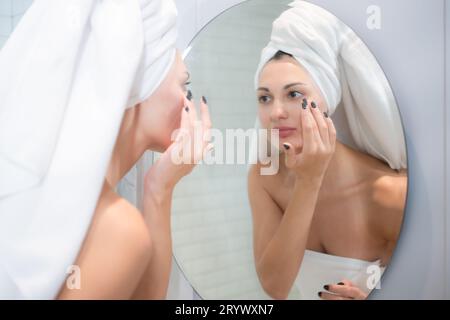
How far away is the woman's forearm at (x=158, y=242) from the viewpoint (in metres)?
1.11

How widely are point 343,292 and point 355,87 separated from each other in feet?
1.46

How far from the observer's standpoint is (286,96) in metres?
1.10

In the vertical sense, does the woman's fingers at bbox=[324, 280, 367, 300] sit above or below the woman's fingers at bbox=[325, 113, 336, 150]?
below

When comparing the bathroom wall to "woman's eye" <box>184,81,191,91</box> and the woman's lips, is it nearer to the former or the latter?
"woman's eye" <box>184,81,191,91</box>

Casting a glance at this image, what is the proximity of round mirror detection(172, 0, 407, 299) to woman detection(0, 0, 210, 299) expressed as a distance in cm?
17

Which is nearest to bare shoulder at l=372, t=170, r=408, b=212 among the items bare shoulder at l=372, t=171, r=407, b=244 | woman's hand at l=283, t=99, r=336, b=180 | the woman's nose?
bare shoulder at l=372, t=171, r=407, b=244

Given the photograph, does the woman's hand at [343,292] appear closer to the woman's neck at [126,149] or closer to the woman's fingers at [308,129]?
the woman's fingers at [308,129]

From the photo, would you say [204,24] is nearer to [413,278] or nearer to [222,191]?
[222,191]

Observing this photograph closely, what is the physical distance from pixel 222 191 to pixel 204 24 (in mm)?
420

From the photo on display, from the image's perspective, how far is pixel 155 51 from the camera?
1.07m

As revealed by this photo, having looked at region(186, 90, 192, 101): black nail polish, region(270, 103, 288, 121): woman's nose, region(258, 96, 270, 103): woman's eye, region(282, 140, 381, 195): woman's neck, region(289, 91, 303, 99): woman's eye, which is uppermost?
region(186, 90, 192, 101): black nail polish

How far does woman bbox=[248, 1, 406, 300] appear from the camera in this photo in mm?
1086

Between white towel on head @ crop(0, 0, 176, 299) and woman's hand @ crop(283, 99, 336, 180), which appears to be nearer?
white towel on head @ crop(0, 0, 176, 299)
